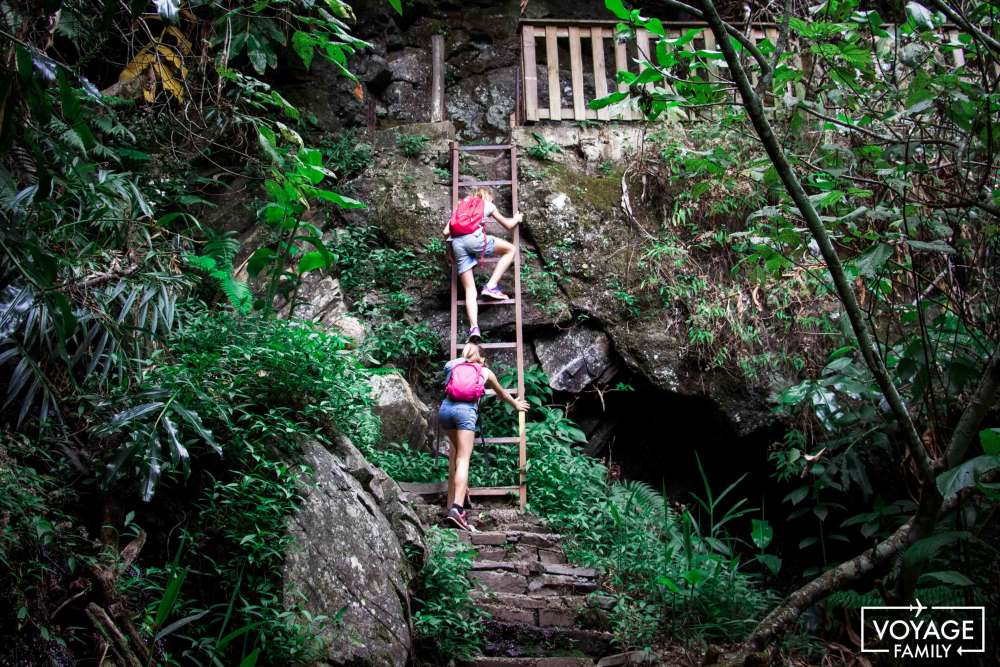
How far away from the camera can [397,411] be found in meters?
6.45

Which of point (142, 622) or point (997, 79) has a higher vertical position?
point (997, 79)

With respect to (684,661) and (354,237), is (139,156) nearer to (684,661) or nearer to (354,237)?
(354,237)

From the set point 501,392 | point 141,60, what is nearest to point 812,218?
point 141,60

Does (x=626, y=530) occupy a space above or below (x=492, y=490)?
below

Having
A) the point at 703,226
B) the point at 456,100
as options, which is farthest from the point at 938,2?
the point at 456,100

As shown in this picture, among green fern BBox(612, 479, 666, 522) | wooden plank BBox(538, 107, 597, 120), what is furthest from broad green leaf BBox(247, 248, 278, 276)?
wooden plank BBox(538, 107, 597, 120)

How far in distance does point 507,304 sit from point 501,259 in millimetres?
444

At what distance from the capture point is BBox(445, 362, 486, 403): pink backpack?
5609mm

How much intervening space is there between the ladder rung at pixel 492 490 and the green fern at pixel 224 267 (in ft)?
7.62

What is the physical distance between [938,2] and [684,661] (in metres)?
3.42

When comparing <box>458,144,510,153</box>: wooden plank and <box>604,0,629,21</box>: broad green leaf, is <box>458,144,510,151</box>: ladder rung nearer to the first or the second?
<box>458,144,510,153</box>: wooden plank

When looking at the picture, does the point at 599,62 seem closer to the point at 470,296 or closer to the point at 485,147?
the point at 485,147

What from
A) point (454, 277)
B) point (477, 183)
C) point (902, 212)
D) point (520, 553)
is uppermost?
point (477, 183)

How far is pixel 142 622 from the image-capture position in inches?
115
